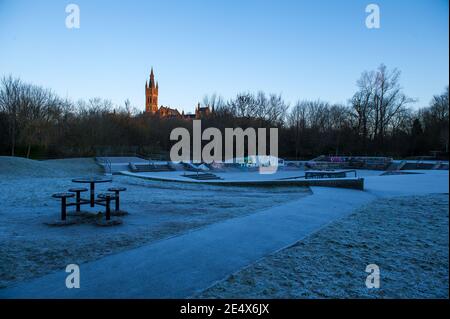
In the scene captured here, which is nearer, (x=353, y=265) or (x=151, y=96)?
(x=353, y=265)

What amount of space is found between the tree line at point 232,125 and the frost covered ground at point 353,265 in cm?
3595

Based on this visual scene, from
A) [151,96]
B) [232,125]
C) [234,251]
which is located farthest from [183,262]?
[151,96]

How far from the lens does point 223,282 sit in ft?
13.2

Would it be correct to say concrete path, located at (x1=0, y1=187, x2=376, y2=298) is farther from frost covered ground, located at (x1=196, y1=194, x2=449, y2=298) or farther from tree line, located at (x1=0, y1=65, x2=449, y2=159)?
tree line, located at (x1=0, y1=65, x2=449, y2=159)

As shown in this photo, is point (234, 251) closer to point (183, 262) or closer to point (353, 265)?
point (183, 262)

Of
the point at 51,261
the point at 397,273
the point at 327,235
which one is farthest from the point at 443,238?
the point at 51,261

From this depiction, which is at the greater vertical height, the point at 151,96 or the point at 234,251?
the point at 151,96

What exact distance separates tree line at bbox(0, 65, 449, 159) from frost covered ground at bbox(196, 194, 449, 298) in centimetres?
3595

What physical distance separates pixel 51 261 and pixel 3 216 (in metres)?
4.74

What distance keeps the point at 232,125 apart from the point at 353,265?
42267mm

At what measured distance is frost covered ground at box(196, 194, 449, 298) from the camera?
386 cm

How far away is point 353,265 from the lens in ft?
15.7
